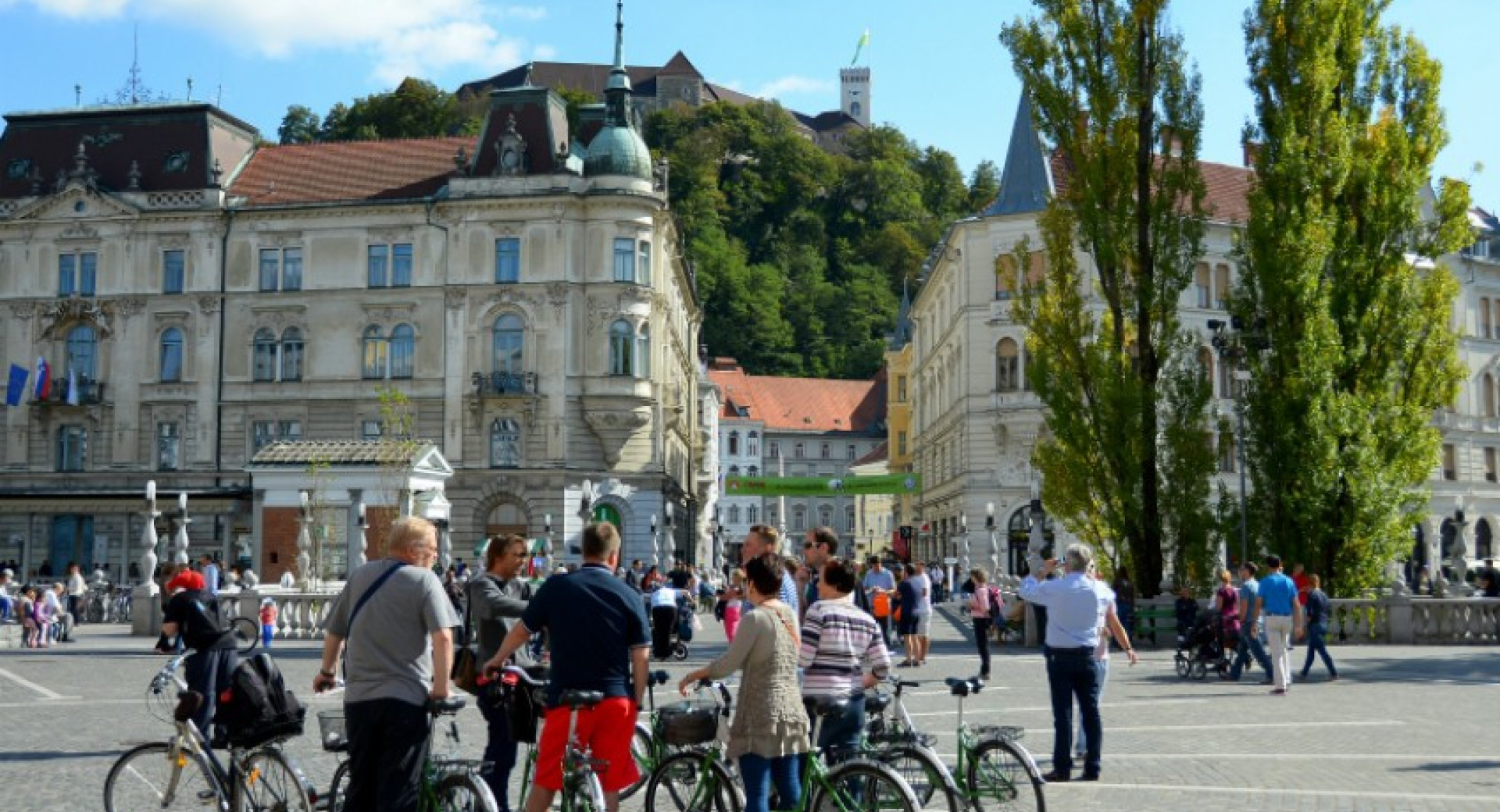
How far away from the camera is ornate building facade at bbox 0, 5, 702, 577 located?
54438 millimetres

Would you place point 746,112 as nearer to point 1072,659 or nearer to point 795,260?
point 795,260

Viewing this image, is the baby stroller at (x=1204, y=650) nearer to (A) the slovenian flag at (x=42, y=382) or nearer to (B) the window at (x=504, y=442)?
(B) the window at (x=504, y=442)

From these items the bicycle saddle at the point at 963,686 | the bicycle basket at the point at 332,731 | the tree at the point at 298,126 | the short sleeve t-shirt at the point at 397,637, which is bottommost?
the bicycle basket at the point at 332,731

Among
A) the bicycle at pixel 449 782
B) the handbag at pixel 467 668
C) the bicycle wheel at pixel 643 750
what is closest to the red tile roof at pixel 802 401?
the handbag at pixel 467 668

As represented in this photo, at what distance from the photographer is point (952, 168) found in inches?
5541

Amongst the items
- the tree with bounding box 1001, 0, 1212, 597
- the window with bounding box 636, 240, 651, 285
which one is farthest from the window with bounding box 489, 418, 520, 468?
the tree with bounding box 1001, 0, 1212, 597

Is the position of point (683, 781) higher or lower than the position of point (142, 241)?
lower

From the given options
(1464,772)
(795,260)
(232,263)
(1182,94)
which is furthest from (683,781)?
(795,260)

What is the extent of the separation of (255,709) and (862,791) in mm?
3508

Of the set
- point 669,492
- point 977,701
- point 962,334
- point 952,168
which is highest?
point 952,168

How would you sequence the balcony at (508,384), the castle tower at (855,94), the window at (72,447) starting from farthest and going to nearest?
the castle tower at (855,94) → the window at (72,447) → the balcony at (508,384)

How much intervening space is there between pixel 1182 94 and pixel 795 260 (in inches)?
3765

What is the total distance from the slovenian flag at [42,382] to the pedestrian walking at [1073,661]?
52.1m

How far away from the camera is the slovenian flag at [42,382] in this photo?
55844 mm
